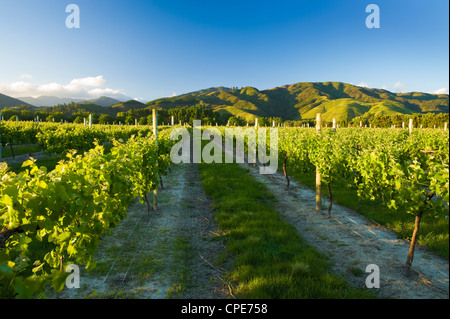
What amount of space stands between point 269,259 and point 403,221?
482 cm

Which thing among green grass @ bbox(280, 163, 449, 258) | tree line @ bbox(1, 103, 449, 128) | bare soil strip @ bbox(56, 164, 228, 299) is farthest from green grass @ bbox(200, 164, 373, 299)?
tree line @ bbox(1, 103, 449, 128)

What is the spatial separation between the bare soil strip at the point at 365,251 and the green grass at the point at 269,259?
0.45 meters

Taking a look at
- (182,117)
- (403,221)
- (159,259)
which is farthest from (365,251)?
(182,117)

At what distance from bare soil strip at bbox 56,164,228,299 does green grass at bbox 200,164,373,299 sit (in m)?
0.41

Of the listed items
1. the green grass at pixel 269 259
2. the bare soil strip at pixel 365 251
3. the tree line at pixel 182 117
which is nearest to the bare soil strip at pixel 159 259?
the green grass at pixel 269 259

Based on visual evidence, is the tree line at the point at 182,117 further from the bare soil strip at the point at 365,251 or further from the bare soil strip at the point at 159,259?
the bare soil strip at the point at 365,251

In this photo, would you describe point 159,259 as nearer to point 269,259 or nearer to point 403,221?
point 269,259

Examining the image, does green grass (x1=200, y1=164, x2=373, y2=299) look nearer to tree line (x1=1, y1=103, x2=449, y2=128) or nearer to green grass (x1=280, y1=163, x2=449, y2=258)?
green grass (x1=280, y1=163, x2=449, y2=258)

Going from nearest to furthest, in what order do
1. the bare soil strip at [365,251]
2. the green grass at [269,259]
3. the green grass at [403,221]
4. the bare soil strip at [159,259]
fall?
the green grass at [269,259] → the bare soil strip at [159,259] → the bare soil strip at [365,251] → the green grass at [403,221]

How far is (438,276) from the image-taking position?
15.6ft

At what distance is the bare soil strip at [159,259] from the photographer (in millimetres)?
4324

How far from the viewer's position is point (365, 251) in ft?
19.1

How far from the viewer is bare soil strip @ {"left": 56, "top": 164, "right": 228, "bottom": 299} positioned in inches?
170
